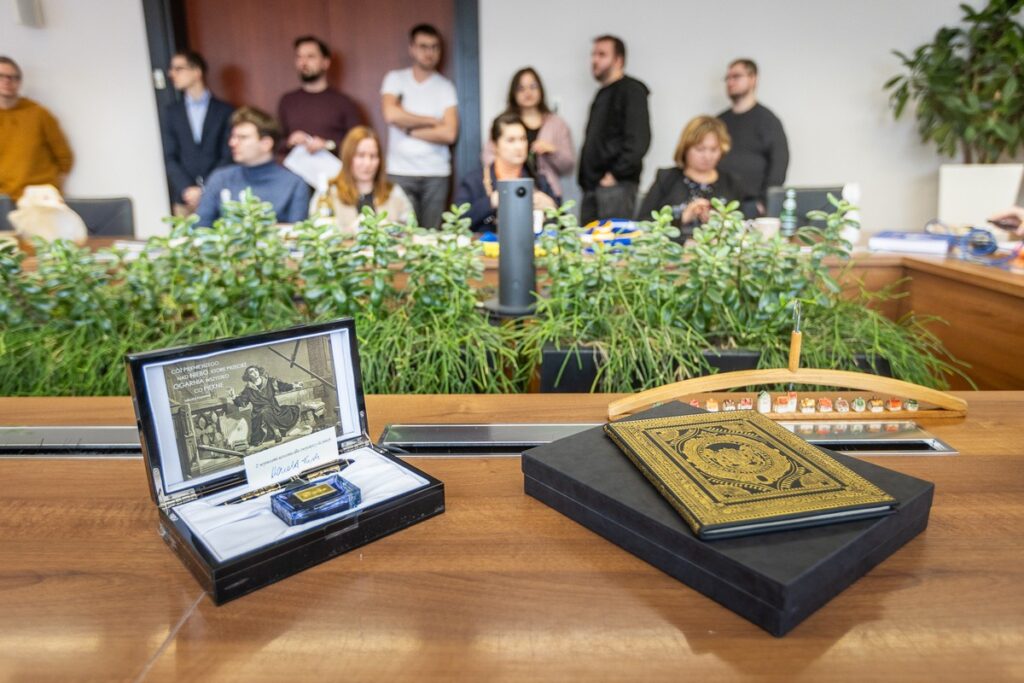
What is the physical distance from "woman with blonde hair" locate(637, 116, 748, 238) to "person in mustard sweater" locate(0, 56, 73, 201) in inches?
166

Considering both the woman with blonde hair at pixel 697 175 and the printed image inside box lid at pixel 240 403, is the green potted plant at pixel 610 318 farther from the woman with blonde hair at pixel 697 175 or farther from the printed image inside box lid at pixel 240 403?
the woman with blonde hair at pixel 697 175

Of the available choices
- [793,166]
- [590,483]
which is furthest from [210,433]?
[793,166]

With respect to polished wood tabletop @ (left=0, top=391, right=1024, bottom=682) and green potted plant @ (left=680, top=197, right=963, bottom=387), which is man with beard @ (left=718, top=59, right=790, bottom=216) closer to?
green potted plant @ (left=680, top=197, right=963, bottom=387)

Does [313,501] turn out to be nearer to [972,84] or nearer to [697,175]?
[697,175]

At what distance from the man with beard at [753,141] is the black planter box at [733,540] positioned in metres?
3.85

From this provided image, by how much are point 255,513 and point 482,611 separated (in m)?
0.27

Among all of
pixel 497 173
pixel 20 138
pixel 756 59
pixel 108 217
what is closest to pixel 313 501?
pixel 497 173

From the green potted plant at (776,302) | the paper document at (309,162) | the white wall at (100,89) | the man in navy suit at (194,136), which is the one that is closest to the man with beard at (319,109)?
the paper document at (309,162)

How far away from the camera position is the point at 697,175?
3510mm

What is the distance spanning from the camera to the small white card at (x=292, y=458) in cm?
74

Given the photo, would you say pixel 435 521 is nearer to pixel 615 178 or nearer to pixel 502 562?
pixel 502 562

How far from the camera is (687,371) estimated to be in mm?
1516

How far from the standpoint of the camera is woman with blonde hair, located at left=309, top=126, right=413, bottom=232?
3.32 meters

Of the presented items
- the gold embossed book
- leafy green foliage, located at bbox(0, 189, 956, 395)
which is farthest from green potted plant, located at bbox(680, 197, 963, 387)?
the gold embossed book
